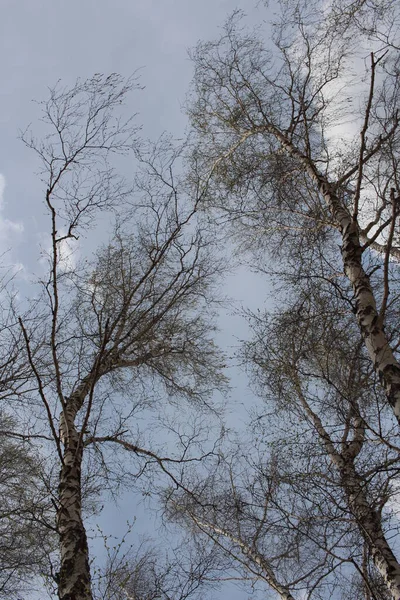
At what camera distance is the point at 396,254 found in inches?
232

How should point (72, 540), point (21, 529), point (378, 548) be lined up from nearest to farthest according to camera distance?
point (72, 540) < point (378, 548) < point (21, 529)

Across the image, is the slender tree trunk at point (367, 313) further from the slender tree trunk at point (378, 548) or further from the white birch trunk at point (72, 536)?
the white birch trunk at point (72, 536)

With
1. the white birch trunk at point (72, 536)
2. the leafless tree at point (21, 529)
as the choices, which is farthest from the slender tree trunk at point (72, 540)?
the leafless tree at point (21, 529)

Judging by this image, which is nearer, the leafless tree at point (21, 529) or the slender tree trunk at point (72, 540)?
the slender tree trunk at point (72, 540)

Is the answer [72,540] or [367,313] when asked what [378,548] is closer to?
[367,313]

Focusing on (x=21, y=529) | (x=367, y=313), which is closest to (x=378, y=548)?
(x=367, y=313)

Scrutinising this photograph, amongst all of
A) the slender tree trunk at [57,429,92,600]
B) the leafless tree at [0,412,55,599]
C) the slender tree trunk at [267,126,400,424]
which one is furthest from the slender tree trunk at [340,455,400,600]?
the leafless tree at [0,412,55,599]

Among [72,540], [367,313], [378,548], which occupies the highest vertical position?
[367,313]

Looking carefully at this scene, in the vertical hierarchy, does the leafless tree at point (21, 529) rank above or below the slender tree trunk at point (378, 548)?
above

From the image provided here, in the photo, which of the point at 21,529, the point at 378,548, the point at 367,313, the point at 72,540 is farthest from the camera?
the point at 21,529

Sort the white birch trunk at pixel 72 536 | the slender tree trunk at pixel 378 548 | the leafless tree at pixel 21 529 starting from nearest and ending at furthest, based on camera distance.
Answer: the white birch trunk at pixel 72 536
the slender tree trunk at pixel 378 548
the leafless tree at pixel 21 529

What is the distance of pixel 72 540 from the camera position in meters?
3.43

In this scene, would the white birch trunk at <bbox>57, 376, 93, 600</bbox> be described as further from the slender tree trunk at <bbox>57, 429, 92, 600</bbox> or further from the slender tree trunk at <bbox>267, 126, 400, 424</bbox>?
the slender tree trunk at <bbox>267, 126, 400, 424</bbox>

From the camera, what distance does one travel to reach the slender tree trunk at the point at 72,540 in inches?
123
